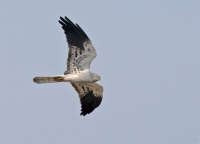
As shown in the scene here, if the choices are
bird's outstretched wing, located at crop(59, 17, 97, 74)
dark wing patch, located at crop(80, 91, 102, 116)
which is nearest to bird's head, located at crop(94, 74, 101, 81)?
bird's outstretched wing, located at crop(59, 17, 97, 74)

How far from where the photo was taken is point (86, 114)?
57.5ft

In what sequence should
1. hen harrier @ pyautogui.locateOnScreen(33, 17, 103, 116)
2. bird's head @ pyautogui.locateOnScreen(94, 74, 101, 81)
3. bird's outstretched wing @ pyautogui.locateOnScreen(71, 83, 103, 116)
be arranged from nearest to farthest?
hen harrier @ pyautogui.locateOnScreen(33, 17, 103, 116) < bird's head @ pyautogui.locateOnScreen(94, 74, 101, 81) < bird's outstretched wing @ pyautogui.locateOnScreen(71, 83, 103, 116)

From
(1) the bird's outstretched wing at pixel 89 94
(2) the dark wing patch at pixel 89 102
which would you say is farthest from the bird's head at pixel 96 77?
(2) the dark wing patch at pixel 89 102

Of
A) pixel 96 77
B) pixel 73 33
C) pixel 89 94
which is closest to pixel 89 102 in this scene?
pixel 89 94

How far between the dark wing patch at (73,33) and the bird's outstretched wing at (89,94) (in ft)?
6.61

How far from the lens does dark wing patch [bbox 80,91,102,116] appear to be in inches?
692

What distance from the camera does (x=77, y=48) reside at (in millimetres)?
16453

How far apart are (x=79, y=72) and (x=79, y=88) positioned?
1.47m

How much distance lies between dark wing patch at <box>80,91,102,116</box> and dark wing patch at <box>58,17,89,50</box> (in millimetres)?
2366

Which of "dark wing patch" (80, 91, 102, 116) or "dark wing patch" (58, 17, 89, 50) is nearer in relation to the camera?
"dark wing patch" (58, 17, 89, 50)

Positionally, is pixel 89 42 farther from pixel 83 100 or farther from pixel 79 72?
pixel 83 100

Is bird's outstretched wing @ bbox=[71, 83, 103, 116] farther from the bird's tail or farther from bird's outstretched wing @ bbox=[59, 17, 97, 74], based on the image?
the bird's tail

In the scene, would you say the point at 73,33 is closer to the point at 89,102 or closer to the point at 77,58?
the point at 77,58

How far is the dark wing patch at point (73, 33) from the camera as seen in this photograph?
16.3m
